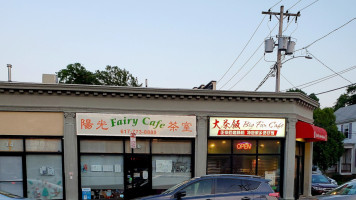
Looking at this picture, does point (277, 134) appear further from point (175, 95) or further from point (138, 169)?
point (138, 169)

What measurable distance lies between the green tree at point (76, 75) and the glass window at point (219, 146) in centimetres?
3116

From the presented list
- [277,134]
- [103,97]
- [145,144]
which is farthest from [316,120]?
[103,97]

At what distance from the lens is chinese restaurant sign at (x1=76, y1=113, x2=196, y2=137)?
11.3 metres

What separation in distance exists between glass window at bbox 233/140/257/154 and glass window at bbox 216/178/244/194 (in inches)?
190

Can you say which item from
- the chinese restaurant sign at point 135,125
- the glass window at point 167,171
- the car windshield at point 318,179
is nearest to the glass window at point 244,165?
the glass window at point 167,171

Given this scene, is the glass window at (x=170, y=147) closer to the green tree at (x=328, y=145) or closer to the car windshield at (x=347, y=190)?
the car windshield at (x=347, y=190)

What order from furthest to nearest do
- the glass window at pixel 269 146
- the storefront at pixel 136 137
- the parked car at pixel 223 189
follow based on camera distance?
the glass window at pixel 269 146 → the storefront at pixel 136 137 → the parked car at pixel 223 189

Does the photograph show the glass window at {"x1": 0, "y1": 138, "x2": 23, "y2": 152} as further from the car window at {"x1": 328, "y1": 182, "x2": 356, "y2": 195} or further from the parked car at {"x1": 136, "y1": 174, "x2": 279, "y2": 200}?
the car window at {"x1": 328, "y1": 182, "x2": 356, "y2": 195}

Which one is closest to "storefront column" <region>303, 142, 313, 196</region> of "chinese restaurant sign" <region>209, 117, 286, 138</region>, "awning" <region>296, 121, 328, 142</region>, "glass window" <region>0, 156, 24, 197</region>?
"awning" <region>296, 121, 328, 142</region>

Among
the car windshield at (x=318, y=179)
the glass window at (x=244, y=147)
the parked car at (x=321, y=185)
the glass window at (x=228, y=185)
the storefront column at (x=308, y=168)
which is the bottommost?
the parked car at (x=321, y=185)

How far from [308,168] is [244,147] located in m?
5.06

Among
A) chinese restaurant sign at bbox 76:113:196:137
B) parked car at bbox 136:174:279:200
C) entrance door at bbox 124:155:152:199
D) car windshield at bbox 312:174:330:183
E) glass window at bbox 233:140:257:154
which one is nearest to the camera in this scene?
parked car at bbox 136:174:279:200

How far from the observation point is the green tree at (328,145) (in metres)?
27.8

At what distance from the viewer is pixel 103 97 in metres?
11.5
